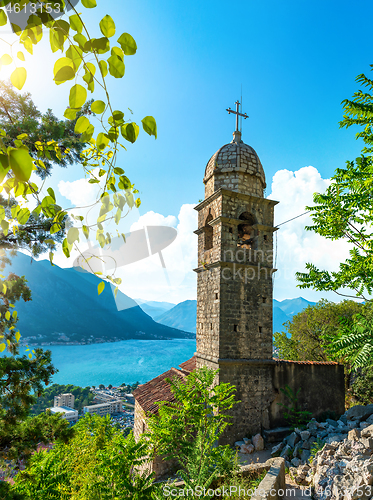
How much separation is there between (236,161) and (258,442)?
861 cm

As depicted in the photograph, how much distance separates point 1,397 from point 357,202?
7.12 metres

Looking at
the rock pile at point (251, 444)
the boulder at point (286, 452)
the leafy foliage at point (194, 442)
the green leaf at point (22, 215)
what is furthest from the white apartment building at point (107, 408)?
the green leaf at point (22, 215)

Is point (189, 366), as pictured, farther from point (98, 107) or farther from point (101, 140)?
point (98, 107)

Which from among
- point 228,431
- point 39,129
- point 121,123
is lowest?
point 228,431

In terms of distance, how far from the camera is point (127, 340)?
7906cm

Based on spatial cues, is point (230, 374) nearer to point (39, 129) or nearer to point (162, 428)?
point (162, 428)

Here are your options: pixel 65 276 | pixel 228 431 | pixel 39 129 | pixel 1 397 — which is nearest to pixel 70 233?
pixel 39 129

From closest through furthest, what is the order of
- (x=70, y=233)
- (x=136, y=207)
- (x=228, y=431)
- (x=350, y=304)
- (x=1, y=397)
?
1. (x=70, y=233)
2. (x=136, y=207)
3. (x=1, y=397)
4. (x=228, y=431)
5. (x=350, y=304)

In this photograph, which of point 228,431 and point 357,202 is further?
point 228,431

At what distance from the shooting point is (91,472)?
3771 mm

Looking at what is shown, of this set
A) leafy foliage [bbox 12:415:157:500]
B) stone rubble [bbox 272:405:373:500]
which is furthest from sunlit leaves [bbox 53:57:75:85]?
stone rubble [bbox 272:405:373:500]

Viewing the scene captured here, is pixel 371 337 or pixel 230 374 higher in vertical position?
pixel 371 337

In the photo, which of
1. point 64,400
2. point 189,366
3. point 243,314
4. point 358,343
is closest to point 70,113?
point 358,343

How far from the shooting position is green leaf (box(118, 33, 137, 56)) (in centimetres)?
110
